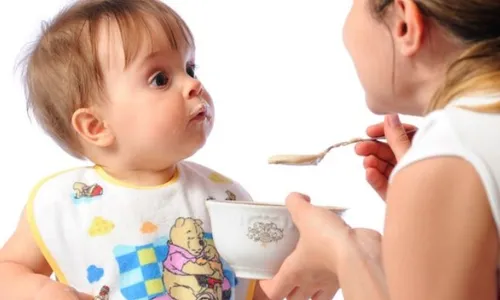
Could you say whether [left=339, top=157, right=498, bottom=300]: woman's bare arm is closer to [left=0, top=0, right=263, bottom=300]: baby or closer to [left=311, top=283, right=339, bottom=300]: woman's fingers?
[left=311, top=283, right=339, bottom=300]: woman's fingers

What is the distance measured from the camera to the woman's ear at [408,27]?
3.14 ft

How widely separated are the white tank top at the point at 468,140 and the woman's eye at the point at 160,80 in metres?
0.45

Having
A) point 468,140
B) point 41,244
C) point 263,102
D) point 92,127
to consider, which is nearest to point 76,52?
point 92,127

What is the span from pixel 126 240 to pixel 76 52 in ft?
0.93

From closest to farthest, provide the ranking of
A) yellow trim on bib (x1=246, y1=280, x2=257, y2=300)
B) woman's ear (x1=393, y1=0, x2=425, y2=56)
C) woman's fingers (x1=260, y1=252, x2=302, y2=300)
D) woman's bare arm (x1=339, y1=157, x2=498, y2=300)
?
woman's bare arm (x1=339, y1=157, x2=498, y2=300), woman's ear (x1=393, y1=0, x2=425, y2=56), woman's fingers (x1=260, y1=252, x2=302, y2=300), yellow trim on bib (x1=246, y1=280, x2=257, y2=300)

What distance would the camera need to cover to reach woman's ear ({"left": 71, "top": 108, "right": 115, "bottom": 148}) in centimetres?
121

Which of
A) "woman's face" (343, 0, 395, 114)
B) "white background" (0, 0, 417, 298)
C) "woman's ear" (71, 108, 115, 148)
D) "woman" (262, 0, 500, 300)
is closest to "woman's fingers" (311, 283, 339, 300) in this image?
"woman" (262, 0, 500, 300)

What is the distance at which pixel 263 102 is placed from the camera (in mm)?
1862

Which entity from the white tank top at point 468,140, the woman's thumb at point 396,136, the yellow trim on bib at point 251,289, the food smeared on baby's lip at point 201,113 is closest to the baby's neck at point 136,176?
the food smeared on baby's lip at point 201,113

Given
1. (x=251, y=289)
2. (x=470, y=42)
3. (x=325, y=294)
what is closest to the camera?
(x=470, y=42)

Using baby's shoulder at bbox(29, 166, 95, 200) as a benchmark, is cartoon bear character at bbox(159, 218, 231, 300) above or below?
below

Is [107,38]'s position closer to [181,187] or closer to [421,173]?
[181,187]

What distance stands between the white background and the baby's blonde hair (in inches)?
20.5

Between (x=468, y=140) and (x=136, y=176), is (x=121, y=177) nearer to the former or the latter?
(x=136, y=176)
